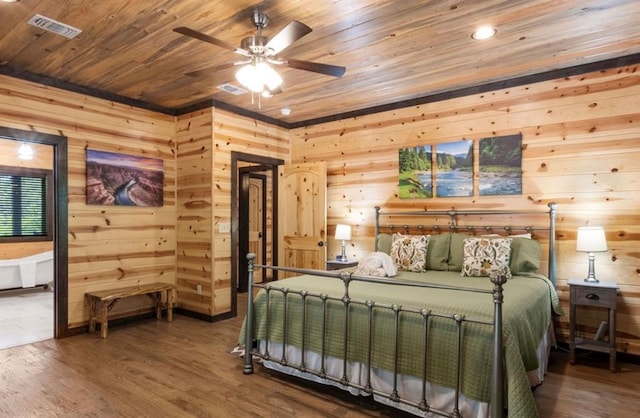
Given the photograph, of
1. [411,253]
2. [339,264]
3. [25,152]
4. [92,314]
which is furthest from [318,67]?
[25,152]

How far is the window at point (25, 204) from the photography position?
6785 mm

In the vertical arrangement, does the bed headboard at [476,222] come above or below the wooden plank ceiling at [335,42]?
below

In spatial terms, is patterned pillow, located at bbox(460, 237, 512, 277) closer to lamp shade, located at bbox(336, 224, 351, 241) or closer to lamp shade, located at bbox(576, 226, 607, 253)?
lamp shade, located at bbox(576, 226, 607, 253)

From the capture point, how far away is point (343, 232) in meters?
5.02

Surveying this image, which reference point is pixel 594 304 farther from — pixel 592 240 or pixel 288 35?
pixel 288 35

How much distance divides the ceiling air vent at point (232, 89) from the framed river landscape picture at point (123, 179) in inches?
56.4

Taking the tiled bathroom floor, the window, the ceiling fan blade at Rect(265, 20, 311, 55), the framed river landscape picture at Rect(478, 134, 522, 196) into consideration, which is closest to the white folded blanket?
the framed river landscape picture at Rect(478, 134, 522, 196)

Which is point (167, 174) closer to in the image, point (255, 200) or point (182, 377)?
point (255, 200)

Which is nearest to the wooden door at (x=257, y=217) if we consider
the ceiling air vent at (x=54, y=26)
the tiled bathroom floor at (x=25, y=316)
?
the tiled bathroom floor at (x=25, y=316)

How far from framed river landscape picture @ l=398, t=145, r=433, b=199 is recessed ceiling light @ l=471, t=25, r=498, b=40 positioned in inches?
66.4

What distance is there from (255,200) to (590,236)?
544 cm

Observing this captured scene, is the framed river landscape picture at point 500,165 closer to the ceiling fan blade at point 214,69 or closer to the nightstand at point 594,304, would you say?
the nightstand at point 594,304

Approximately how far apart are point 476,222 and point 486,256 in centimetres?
78

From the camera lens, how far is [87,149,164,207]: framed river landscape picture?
14.4 feet
